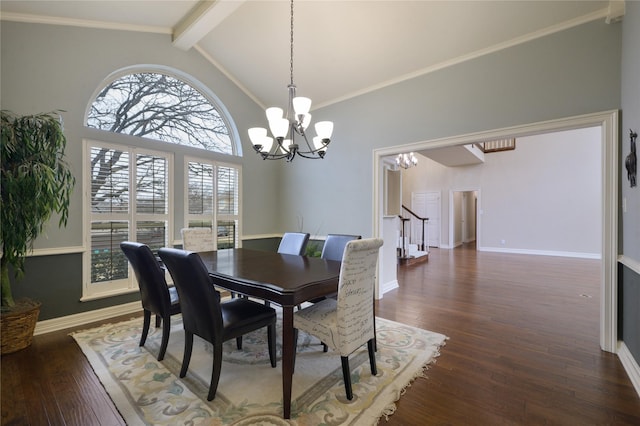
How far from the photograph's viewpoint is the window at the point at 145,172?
319cm

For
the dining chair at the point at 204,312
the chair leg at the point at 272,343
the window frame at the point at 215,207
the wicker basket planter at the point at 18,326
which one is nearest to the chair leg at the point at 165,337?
the dining chair at the point at 204,312

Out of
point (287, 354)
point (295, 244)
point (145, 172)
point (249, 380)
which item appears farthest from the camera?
point (145, 172)

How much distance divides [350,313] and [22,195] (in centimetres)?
279

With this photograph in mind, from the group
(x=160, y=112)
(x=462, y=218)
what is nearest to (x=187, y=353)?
(x=160, y=112)

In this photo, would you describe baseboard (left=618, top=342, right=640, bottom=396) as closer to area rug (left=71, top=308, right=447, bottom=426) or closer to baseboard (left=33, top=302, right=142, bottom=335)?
area rug (left=71, top=308, right=447, bottom=426)

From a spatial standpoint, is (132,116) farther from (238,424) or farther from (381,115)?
(238,424)

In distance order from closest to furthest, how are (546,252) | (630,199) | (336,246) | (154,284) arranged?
(630,199) → (154,284) → (336,246) → (546,252)

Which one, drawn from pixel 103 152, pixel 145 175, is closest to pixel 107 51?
pixel 103 152

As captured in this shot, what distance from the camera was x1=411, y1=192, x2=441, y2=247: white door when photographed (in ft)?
30.4

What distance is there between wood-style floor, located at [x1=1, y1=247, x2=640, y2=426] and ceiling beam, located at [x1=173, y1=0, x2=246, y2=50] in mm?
3583

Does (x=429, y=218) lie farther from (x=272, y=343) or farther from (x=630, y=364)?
(x=272, y=343)

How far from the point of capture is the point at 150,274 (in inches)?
87.7

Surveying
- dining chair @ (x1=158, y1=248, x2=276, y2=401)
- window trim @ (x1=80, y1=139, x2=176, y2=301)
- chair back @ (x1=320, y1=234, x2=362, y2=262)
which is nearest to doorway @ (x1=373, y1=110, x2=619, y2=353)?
chair back @ (x1=320, y1=234, x2=362, y2=262)

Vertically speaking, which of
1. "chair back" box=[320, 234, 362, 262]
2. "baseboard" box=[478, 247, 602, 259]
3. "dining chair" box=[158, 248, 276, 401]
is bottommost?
"baseboard" box=[478, 247, 602, 259]
